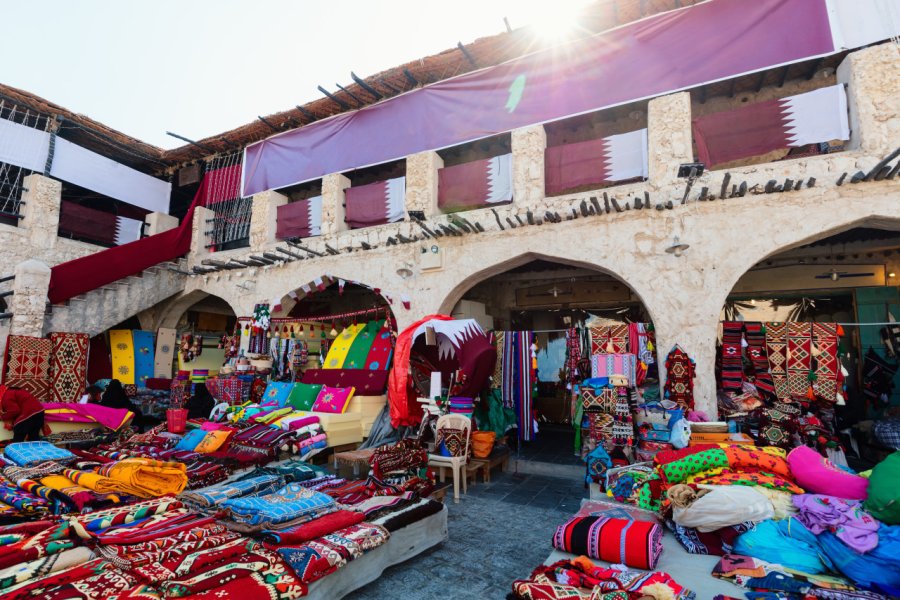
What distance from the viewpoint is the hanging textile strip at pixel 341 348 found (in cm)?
876

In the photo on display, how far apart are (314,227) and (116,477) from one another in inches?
254

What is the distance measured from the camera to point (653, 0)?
678 centimetres

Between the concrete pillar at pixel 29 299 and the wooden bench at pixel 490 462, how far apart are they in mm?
8194

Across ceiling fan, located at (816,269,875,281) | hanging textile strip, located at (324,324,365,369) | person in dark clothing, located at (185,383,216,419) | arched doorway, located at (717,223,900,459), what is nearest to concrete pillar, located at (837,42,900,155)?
arched doorway, located at (717,223,900,459)

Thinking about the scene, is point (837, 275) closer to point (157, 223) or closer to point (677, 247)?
point (677, 247)

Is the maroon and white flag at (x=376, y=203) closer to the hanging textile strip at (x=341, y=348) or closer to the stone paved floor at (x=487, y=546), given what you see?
the hanging textile strip at (x=341, y=348)

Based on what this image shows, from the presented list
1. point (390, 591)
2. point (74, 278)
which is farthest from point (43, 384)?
point (390, 591)

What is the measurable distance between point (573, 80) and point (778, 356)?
16.8ft

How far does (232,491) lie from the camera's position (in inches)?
159

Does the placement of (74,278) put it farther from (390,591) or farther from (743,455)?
(743,455)

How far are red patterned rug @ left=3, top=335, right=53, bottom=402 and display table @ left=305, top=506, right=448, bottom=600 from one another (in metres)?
8.11

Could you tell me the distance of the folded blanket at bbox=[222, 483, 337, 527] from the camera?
337 centimetres

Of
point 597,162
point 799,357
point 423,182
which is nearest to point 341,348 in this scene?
point 423,182

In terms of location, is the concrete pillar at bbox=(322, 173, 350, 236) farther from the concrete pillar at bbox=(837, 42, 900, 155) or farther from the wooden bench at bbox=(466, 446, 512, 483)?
the concrete pillar at bbox=(837, 42, 900, 155)
